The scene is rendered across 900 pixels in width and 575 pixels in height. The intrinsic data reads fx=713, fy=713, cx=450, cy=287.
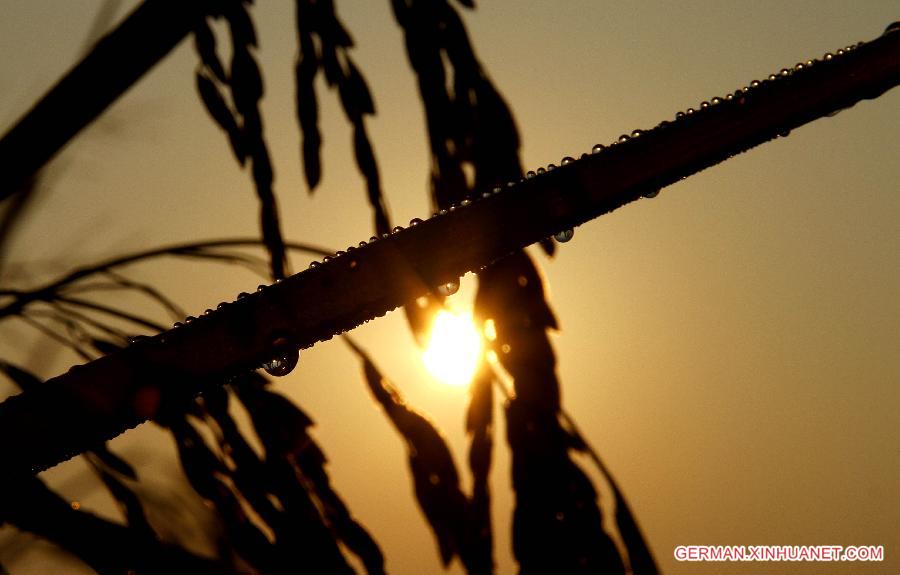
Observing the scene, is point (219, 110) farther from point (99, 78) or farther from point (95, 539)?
point (95, 539)

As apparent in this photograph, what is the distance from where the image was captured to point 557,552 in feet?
2.70

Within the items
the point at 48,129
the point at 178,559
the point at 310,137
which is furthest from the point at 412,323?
the point at 48,129

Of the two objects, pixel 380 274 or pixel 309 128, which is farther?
pixel 309 128

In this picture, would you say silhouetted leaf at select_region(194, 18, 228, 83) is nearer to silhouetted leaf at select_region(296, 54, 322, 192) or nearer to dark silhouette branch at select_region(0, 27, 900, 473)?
silhouetted leaf at select_region(296, 54, 322, 192)

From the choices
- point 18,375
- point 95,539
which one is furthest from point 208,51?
point 95,539

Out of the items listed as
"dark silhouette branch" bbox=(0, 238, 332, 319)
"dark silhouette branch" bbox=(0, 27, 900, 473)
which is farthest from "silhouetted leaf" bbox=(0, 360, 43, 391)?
"dark silhouette branch" bbox=(0, 27, 900, 473)

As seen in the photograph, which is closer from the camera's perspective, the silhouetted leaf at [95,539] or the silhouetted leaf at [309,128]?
→ the silhouetted leaf at [95,539]

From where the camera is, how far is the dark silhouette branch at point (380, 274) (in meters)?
0.28

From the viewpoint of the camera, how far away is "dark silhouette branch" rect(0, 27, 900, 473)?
285mm

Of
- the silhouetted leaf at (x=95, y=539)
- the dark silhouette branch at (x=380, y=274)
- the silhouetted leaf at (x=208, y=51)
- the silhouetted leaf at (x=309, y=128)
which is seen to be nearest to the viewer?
the dark silhouette branch at (x=380, y=274)

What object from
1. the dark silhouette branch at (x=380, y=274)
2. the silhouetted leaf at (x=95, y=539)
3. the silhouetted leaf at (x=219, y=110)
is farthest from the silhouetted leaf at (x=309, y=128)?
the dark silhouette branch at (x=380, y=274)

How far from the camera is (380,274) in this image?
0.95 ft

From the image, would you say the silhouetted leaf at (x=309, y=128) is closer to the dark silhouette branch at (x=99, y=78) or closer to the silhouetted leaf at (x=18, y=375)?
the dark silhouette branch at (x=99, y=78)

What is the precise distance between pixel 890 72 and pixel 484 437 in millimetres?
642
